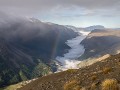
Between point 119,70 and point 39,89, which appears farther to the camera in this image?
point 39,89

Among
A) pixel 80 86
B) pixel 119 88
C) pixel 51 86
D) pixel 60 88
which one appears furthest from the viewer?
pixel 51 86

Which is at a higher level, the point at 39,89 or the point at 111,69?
the point at 111,69

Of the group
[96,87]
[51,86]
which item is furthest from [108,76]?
[51,86]

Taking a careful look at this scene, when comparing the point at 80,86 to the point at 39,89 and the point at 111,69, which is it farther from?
the point at 39,89

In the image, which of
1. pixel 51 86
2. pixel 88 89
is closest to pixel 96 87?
pixel 88 89

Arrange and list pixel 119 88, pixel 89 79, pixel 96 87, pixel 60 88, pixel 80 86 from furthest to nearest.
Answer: pixel 60 88
pixel 89 79
pixel 80 86
pixel 96 87
pixel 119 88

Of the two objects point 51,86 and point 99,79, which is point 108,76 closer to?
point 99,79

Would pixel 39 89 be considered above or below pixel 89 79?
below

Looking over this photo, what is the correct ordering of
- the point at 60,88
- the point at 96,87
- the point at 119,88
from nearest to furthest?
the point at 119,88 < the point at 96,87 < the point at 60,88

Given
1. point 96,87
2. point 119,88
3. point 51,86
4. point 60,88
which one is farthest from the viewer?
point 51,86
